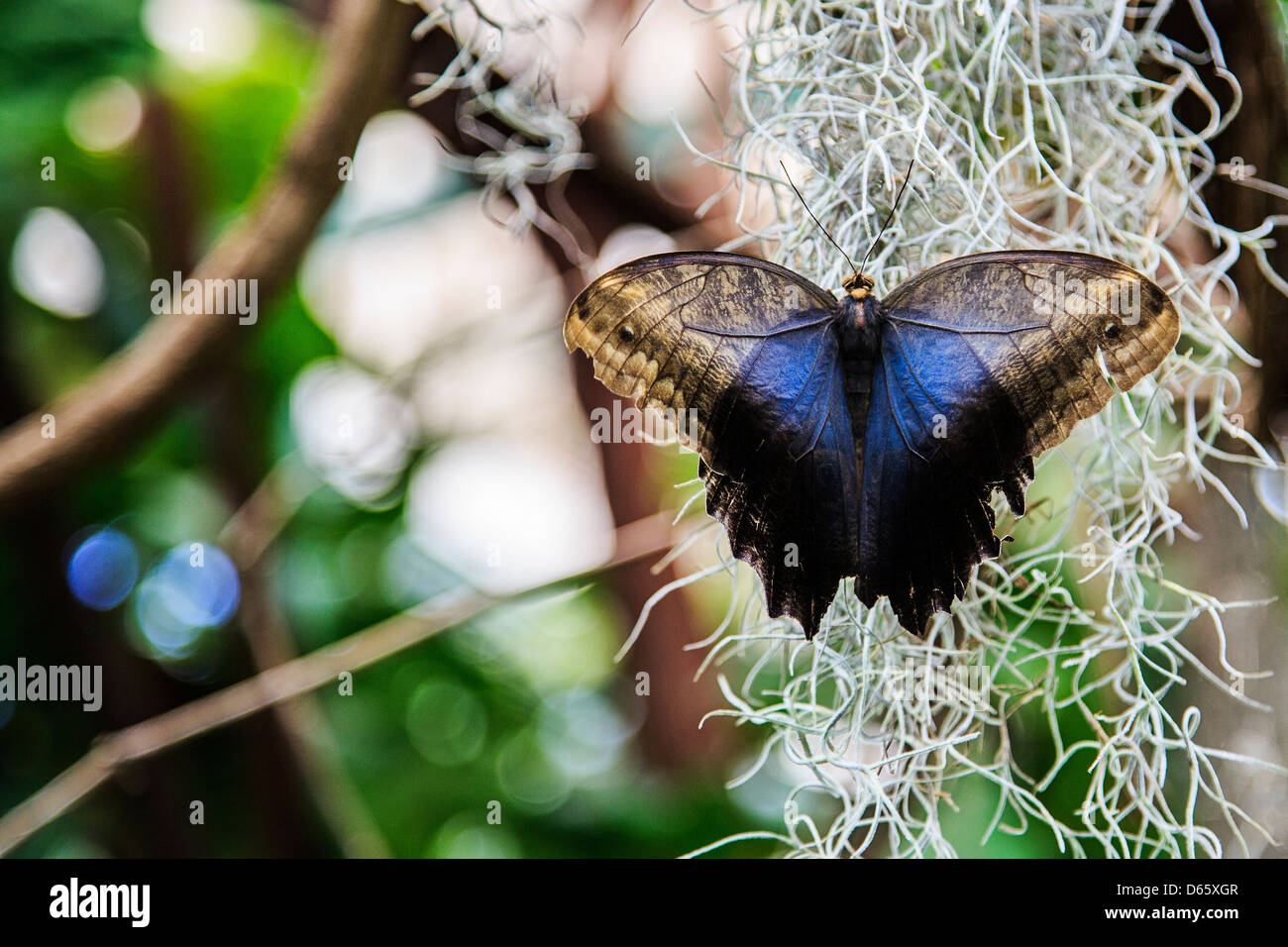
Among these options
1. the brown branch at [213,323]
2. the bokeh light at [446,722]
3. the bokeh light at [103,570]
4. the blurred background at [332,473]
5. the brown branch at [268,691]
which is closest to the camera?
the brown branch at [213,323]

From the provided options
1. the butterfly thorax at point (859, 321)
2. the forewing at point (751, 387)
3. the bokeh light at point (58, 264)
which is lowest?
the bokeh light at point (58, 264)

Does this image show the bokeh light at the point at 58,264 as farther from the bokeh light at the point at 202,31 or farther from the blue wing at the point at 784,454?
the blue wing at the point at 784,454

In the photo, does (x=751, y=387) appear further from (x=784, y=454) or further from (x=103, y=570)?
(x=103, y=570)

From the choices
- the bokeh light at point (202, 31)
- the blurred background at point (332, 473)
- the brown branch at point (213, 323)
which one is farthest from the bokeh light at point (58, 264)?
the brown branch at point (213, 323)

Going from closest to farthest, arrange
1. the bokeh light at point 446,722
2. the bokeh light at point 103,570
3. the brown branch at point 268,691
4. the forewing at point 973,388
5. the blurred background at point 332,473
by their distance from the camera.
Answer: the forewing at point 973,388, the brown branch at point 268,691, the blurred background at point 332,473, the bokeh light at point 103,570, the bokeh light at point 446,722

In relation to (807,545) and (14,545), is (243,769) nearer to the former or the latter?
(14,545)

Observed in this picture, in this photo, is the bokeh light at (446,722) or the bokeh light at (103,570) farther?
the bokeh light at (446,722)

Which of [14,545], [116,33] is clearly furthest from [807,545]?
[14,545]
